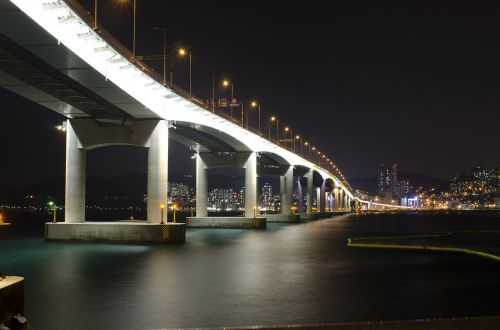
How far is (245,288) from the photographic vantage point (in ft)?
61.5

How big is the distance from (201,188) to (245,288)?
5800 cm

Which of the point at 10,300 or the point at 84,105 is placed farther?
the point at 84,105

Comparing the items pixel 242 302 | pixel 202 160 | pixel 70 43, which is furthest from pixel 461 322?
pixel 202 160

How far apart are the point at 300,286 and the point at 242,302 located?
3699mm

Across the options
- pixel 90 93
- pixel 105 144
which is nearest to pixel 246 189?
pixel 105 144

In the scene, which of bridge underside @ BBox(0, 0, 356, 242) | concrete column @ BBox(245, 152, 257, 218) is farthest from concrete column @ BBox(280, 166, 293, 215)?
bridge underside @ BBox(0, 0, 356, 242)

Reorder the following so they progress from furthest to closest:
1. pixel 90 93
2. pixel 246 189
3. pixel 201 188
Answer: pixel 201 188 < pixel 246 189 < pixel 90 93

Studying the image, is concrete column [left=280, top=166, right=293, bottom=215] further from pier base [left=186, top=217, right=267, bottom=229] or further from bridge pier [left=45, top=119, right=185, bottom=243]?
bridge pier [left=45, top=119, right=185, bottom=243]

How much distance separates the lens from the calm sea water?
13.5 m

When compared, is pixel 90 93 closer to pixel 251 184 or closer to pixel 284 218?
pixel 251 184

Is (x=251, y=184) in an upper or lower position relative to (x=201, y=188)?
upper

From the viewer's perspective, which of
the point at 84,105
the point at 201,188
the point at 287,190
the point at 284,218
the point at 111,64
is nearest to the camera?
the point at 111,64

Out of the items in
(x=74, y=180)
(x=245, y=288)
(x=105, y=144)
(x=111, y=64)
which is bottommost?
(x=245, y=288)

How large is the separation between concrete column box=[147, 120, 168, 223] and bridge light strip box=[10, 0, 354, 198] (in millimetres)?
1531
